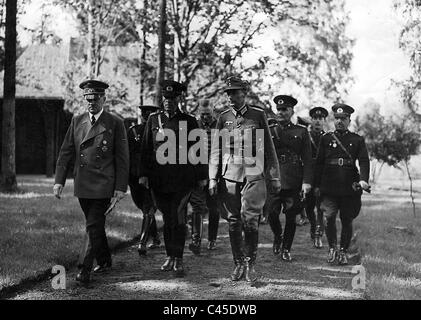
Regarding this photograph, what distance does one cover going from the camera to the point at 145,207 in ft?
26.4

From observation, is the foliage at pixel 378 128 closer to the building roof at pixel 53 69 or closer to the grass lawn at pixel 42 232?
the building roof at pixel 53 69

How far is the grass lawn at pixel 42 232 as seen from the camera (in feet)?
21.1

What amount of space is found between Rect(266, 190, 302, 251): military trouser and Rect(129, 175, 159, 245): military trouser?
177 centimetres

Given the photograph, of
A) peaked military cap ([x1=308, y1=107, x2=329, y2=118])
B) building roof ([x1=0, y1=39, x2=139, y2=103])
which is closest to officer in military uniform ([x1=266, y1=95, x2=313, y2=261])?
peaked military cap ([x1=308, y1=107, x2=329, y2=118])

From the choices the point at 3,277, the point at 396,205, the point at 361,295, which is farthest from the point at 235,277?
the point at 396,205

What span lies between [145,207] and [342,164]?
118 inches

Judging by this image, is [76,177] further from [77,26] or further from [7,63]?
[77,26]

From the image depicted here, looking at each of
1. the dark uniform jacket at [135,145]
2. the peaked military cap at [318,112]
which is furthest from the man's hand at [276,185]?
the peaked military cap at [318,112]

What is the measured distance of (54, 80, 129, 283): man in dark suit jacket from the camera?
19.5ft

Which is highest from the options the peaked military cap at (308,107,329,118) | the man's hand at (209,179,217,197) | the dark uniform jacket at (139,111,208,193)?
the peaked military cap at (308,107,329,118)

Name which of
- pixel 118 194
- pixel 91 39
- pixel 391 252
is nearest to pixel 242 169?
pixel 118 194

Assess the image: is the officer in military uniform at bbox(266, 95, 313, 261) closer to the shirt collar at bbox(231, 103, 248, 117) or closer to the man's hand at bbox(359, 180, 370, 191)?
the man's hand at bbox(359, 180, 370, 191)

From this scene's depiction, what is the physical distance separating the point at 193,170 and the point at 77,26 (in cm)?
1792

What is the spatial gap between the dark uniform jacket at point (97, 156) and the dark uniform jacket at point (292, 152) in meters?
2.62
